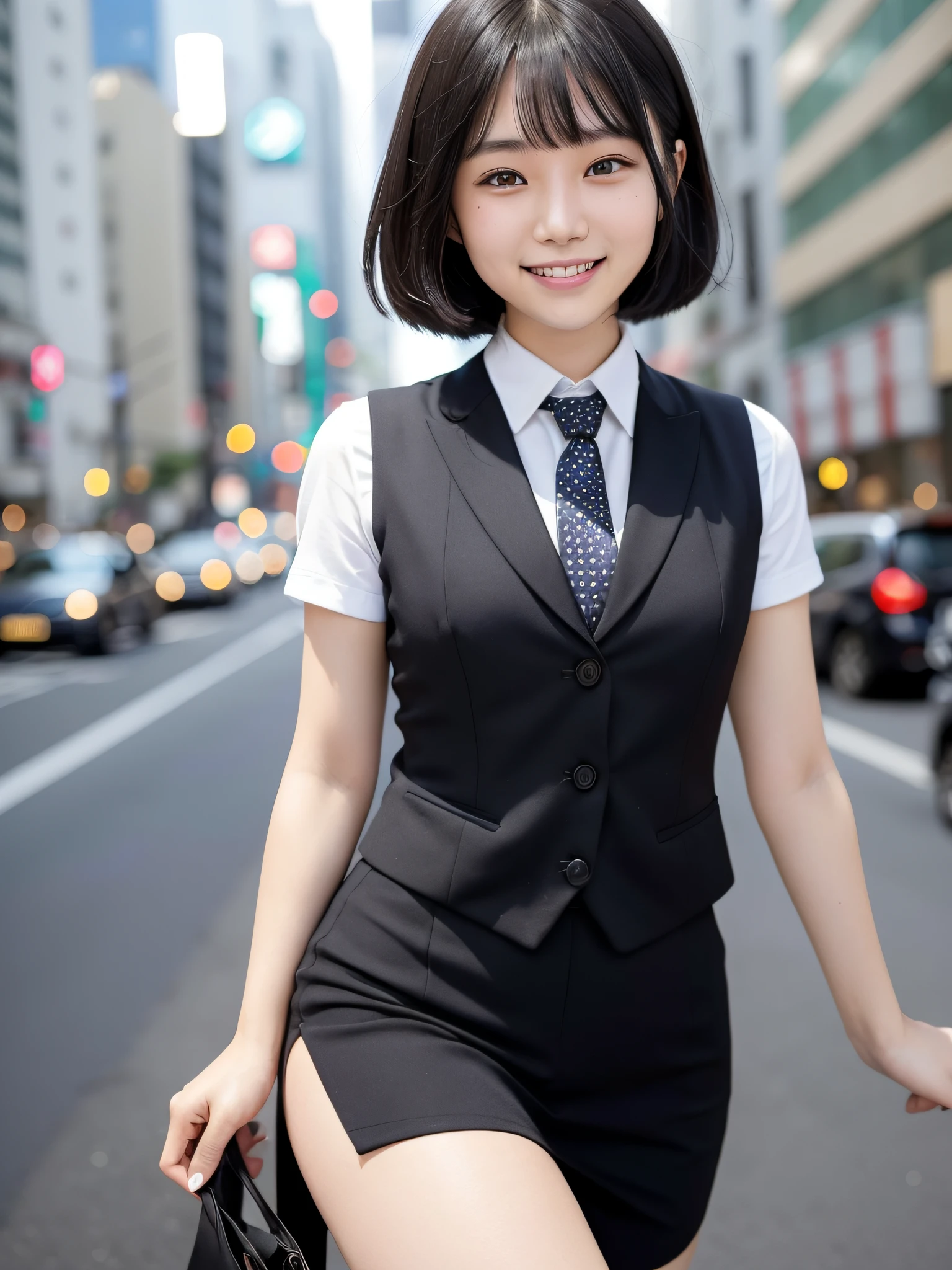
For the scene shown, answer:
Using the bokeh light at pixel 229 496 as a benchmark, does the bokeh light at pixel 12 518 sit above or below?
above

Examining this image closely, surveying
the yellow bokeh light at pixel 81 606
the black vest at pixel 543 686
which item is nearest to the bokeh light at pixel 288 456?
the yellow bokeh light at pixel 81 606

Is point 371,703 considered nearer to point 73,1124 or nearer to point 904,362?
point 73,1124

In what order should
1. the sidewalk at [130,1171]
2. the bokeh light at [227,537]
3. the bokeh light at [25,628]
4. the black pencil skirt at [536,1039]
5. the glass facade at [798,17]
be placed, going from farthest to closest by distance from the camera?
the glass facade at [798,17] → the bokeh light at [227,537] → the bokeh light at [25,628] → the sidewalk at [130,1171] → the black pencil skirt at [536,1039]

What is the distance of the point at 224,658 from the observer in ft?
56.0

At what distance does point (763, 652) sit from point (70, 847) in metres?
6.12

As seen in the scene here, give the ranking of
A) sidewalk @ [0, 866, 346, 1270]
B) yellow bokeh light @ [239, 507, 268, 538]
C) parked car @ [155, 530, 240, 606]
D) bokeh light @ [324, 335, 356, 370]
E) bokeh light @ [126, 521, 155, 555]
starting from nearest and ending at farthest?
sidewalk @ [0, 866, 346, 1270]
parked car @ [155, 530, 240, 606]
bokeh light @ [126, 521, 155, 555]
yellow bokeh light @ [239, 507, 268, 538]
bokeh light @ [324, 335, 356, 370]

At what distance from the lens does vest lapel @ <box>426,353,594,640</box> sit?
1490 mm

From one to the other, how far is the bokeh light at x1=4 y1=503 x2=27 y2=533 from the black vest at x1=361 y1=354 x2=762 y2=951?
4863cm

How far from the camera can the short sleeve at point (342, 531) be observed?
1571 millimetres

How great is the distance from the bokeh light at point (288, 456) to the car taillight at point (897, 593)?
8545 centimetres

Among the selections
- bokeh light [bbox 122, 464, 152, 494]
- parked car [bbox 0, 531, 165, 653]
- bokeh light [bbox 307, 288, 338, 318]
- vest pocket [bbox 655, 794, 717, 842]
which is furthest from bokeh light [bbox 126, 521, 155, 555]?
bokeh light [bbox 307, 288, 338, 318]

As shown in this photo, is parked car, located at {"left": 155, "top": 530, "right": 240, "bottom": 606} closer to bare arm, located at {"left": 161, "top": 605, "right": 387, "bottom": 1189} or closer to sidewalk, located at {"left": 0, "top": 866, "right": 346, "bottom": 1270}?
sidewalk, located at {"left": 0, "top": 866, "right": 346, "bottom": 1270}

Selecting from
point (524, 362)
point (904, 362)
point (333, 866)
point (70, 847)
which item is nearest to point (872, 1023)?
point (333, 866)

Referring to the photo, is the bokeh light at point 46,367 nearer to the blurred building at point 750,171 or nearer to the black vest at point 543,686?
the blurred building at point 750,171
